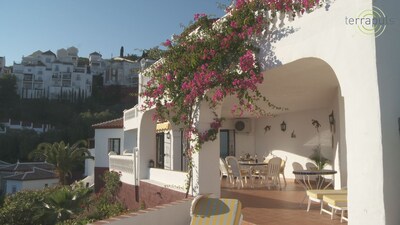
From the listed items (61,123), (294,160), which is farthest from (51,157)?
(61,123)

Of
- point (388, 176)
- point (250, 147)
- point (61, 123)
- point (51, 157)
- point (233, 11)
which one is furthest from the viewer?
point (61, 123)

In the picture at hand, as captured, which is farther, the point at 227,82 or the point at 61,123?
the point at 61,123

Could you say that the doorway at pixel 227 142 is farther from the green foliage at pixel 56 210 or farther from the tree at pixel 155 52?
the tree at pixel 155 52

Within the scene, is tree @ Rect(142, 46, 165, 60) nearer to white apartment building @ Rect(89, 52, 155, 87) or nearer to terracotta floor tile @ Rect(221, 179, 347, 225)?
terracotta floor tile @ Rect(221, 179, 347, 225)

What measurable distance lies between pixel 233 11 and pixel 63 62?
467ft

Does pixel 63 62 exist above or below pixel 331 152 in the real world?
above

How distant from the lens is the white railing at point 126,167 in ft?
60.8

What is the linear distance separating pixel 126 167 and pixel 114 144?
16.5 meters

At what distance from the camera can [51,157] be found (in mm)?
35969

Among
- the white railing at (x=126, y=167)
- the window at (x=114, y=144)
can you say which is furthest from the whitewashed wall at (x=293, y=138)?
the window at (x=114, y=144)

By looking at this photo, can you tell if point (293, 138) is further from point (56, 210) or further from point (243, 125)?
point (56, 210)

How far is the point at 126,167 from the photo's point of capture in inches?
777

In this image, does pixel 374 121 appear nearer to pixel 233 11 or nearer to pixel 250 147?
pixel 233 11
